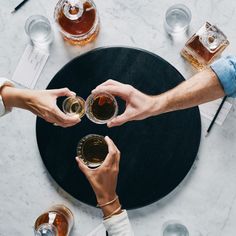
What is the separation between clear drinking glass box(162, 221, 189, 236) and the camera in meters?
1.47

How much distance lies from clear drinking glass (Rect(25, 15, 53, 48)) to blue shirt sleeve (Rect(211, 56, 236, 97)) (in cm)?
48

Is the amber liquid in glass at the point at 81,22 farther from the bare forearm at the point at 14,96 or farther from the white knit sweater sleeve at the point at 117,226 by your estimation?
the white knit sweater sleeve at the point at 117,226

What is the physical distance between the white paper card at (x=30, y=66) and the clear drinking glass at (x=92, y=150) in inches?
8.6

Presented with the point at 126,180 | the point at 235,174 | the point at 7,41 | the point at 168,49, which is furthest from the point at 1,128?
the point at 235,174

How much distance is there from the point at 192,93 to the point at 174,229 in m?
0.39

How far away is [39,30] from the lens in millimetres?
1515

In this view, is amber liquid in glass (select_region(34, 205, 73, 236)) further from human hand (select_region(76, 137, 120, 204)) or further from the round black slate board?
human hand (select_region(76, 137, 120, 204))

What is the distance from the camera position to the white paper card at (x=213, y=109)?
1468 millimetres

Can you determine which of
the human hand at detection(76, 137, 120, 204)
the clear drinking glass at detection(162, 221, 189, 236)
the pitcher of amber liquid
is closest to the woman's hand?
the human hand at detection(76, 137, 120, 204)

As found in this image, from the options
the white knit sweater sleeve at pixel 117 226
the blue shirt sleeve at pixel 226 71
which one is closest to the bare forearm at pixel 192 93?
the blue shirt sleeve at pixel 226 71

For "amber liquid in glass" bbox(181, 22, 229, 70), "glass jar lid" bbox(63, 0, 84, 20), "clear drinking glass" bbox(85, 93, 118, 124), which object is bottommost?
"clear drinking glass" bbox(85, 93, 118, 124)

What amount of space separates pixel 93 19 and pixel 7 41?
0.86 feet

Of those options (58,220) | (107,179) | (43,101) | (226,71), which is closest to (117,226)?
(107,179)

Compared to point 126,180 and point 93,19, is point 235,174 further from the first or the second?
point 93,19
